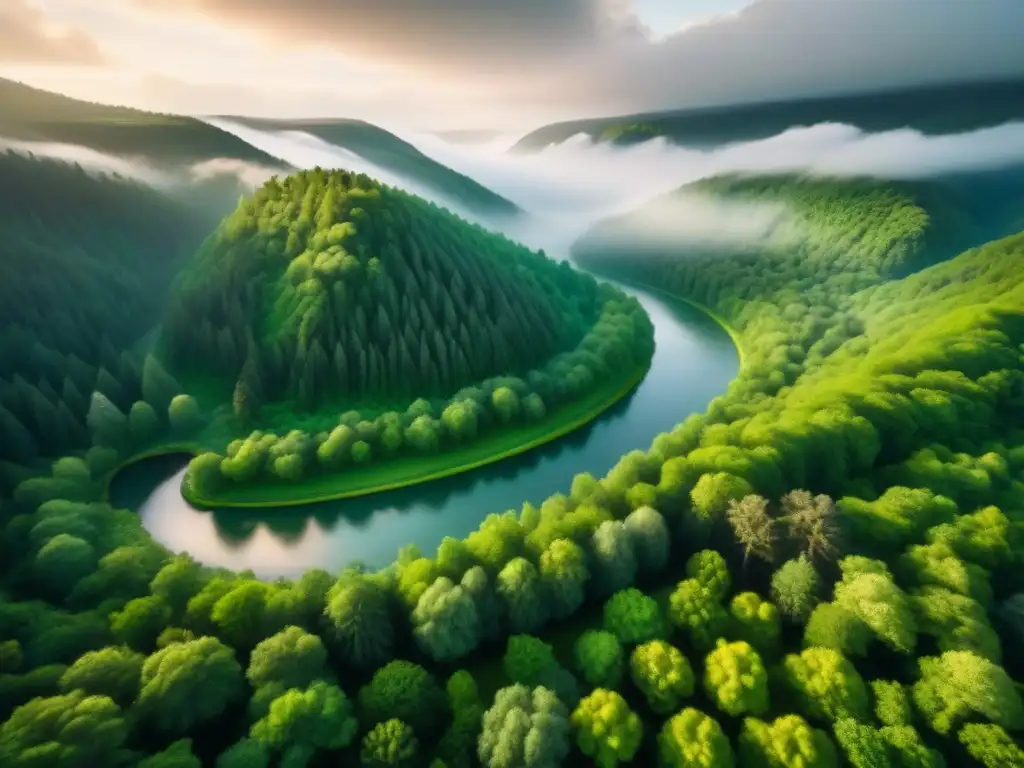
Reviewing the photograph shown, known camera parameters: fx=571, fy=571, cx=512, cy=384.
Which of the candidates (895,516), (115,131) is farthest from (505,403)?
(115,131)

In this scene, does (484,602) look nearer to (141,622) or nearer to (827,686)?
(827,686)

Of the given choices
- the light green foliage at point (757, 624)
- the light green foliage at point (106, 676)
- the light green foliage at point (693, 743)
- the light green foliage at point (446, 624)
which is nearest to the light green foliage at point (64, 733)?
the light green foliage at point (106, 676)

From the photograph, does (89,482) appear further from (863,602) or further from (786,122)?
(786,122)

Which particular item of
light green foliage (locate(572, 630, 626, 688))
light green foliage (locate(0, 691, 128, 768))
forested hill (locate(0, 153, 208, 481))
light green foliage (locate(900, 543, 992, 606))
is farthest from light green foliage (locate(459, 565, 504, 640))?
forested hill (locate(0, 153, 208, 481))

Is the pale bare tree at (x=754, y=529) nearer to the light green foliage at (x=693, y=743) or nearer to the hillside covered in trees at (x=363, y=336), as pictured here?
the light green foliage at (x=693, y=743)

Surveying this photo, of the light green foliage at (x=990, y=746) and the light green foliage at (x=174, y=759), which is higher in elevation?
the light green foliage at (x=990, y=746)

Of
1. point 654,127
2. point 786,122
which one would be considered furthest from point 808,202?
point 654,127
